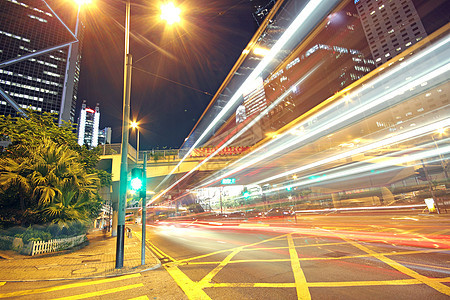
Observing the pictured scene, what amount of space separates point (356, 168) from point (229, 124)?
2832cm

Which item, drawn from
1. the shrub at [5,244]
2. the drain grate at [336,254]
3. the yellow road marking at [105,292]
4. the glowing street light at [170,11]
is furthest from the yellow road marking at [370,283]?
the shrub at [5,244]

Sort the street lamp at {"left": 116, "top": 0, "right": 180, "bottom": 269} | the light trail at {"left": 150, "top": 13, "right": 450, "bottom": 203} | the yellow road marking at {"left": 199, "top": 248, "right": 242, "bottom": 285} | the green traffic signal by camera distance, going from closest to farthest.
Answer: the yellow road marking at {"left": 199, "top": 248, "right": 242, "bottom": 285} → the street lamp at {"left": 116, "top": 0, "right": 180, "bottom": 269} → the green traffic signal → the light trail at {"left": 150, "top": 13, "right": 450, "bottom": 203}

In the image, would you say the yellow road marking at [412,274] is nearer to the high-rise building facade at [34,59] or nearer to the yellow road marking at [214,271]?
the yellow road marking at [214,271]

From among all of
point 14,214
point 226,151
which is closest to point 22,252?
point 14,214

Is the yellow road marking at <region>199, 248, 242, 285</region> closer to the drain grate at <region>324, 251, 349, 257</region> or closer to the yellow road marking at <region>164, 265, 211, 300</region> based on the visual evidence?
the yellow road marking at <region>164, 265, 211, 300</region>

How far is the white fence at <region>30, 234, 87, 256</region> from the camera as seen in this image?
430 inches

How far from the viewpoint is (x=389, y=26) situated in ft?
366

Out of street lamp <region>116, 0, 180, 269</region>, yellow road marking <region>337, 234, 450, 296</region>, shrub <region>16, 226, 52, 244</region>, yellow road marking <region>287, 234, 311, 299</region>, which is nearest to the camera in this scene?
yellow road marking <region>337, 234, 450, 296</region>

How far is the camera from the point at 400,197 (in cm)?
3266

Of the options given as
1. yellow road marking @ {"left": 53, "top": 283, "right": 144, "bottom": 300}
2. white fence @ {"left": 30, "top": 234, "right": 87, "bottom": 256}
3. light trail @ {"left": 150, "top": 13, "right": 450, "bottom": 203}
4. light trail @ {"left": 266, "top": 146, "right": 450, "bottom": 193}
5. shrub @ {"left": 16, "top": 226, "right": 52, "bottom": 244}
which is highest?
light trail @ {"left": 150, "top": 13, "right": 450, "bottom": 203}

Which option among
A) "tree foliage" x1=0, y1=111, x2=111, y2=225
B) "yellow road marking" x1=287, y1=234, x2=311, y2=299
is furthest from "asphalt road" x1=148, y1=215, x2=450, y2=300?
"tree foliage" x1=0, y1=111, x2=111, y2=225

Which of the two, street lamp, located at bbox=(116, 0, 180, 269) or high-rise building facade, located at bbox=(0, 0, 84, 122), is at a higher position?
high-rise building facade, located at bbox=(0, 0, 84, 122)

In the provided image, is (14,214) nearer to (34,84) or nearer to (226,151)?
(226,151)

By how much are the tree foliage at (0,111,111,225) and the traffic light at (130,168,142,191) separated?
6946mm
